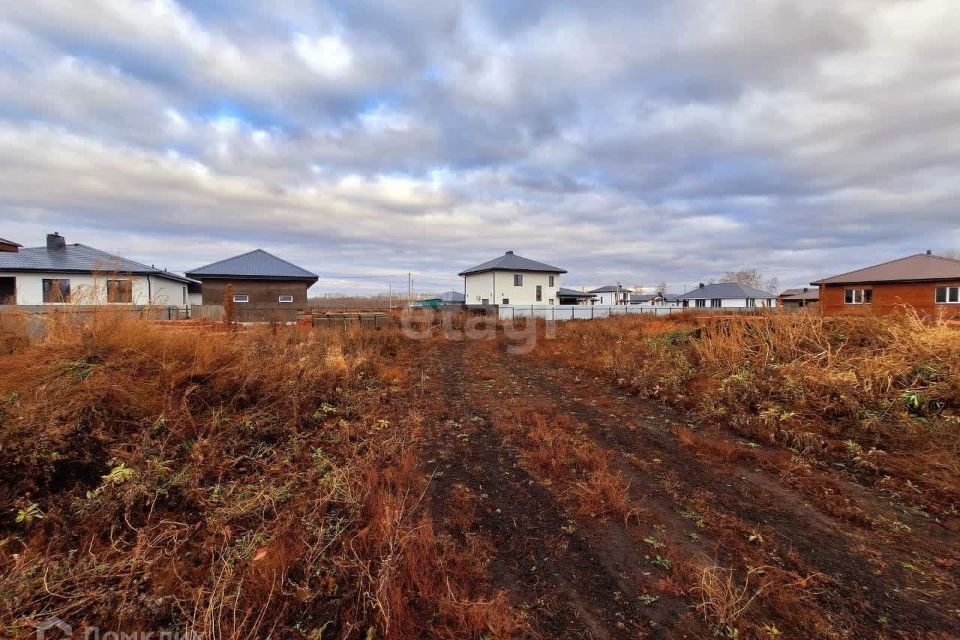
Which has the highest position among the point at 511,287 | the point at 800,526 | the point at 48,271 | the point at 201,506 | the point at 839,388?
the point at 48,271

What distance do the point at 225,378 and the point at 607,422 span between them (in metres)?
4.92

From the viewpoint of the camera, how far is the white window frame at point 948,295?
19016mm

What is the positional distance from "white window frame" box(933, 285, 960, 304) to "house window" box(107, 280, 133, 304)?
31629 mm

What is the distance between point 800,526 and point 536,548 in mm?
1962

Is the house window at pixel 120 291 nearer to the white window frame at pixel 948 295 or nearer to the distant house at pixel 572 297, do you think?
the white window frame at pixel 948 295

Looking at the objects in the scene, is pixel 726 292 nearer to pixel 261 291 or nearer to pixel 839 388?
pixel 839 388

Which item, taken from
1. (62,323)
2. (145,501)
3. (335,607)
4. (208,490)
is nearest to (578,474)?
(335,607)

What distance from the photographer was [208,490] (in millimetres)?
2990

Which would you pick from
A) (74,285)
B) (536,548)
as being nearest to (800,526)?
(536,548)

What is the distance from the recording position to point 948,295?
63.3 feet

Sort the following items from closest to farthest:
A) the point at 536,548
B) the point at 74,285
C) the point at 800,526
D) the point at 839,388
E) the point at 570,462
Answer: the point at 536,548 < the point at 800,526 < the point at 570,462 < the point at 839,388 < the point at 74,285

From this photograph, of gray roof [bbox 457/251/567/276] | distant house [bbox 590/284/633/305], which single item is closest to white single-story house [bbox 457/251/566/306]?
gray roof [bbox 457/251/567/276]

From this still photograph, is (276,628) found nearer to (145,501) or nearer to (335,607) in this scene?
(335,607)

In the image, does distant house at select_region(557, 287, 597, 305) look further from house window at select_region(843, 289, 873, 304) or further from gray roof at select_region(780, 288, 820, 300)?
house window at select_region(843, 289, 873, 304)
